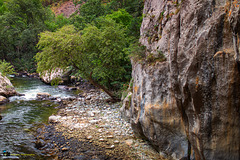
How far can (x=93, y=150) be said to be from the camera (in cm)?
759

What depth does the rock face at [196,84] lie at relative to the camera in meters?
4.41

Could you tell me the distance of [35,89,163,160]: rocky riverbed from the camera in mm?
7289

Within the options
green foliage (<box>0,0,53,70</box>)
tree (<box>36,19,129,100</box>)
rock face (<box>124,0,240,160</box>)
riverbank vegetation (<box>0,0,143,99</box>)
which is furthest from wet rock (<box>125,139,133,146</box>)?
green foliage (<box>0,0,53,70</box>)

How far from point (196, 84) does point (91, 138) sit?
5.64 metres

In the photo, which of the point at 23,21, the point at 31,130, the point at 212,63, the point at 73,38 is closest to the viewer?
the point at 212,63

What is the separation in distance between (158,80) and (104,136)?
4031 millimetres

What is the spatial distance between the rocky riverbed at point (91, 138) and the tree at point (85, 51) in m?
3.49

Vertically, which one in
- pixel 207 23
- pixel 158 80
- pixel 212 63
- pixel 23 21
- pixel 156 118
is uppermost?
pixel 23 21

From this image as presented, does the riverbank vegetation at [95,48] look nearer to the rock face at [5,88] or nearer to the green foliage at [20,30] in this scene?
the rock face at [5,88]

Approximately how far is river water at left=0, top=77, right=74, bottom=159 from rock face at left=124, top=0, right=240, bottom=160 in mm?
5226

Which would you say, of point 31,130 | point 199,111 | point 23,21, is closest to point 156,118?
point 199,111

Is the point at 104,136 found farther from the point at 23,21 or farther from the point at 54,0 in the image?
the point at 54,0

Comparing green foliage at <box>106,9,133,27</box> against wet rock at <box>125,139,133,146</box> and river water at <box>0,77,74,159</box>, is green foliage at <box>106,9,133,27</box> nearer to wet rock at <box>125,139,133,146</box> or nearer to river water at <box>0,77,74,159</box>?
river water at <box>0,77,74,159</box>

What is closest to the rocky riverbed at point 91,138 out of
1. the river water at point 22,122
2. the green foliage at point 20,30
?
the river water at point 22,122
